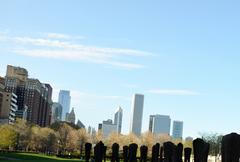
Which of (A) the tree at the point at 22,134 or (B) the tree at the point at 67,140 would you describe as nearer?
(A) the tree at the point at 22,134

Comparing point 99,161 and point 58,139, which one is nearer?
point 99,161

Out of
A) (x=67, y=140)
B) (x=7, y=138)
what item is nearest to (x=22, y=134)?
(x=7, y=138)

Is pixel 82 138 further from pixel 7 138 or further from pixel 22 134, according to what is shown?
pixel 7 138

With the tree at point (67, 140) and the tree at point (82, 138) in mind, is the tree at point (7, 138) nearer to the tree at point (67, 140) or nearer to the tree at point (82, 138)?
the tree at point (67, 140)

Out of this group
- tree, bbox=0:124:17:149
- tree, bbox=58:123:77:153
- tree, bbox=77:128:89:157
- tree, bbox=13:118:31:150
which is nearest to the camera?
tree, bbox=0:124:17:149

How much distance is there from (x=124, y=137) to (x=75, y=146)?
1705 centimetres

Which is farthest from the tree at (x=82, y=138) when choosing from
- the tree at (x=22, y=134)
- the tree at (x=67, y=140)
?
the tree at (x=22, y=134)

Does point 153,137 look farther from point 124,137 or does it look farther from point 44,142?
point 44,142

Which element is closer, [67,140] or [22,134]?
[22,134]

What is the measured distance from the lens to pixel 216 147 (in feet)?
466

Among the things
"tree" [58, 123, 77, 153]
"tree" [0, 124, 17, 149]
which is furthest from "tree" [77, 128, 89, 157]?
"tree" [0, 124, 17, 149]

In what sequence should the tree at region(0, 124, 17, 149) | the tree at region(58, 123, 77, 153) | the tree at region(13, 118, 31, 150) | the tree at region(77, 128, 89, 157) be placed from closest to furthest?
1. the tree at region(0, 124, 17, 149)
2. the tree at region(13, 118, 31, 150)
3. the tree at region(77, 128, 89, 157)
4. the tree at region(58, 123, 77, 153)

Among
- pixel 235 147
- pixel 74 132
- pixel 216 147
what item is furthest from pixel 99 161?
pixel 74 132

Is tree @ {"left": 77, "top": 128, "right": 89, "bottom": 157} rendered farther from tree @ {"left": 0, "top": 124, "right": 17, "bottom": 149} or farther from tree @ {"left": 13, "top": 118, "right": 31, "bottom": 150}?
tree @ {"left": 0, "top": 124, "right": 17, "bottom": 149}
